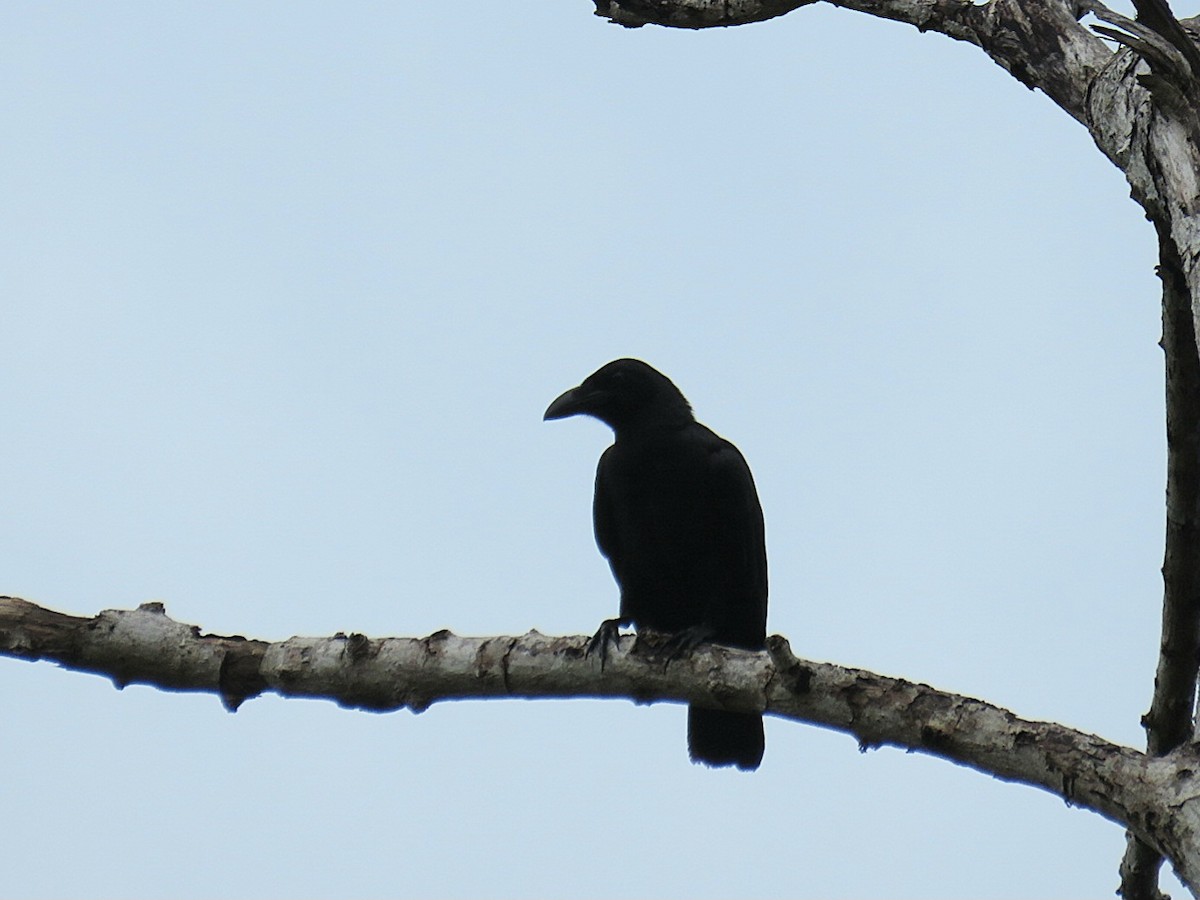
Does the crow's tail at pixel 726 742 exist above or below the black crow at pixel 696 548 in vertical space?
below

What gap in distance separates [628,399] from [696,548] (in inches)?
36.0

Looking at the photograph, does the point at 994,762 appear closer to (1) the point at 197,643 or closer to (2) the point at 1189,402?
(2) the point at 1189,402

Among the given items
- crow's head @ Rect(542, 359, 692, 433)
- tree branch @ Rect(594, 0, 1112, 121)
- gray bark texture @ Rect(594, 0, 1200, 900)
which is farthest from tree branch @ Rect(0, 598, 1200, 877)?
crow's head @ Rect(542, 359, 692, 433)

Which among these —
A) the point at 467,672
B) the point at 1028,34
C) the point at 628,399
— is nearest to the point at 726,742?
the point at 628,399

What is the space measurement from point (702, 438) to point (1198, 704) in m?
3.22

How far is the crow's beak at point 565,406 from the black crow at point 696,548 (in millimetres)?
460

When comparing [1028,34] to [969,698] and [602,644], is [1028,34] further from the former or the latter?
[602,644]

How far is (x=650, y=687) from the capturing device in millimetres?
3600

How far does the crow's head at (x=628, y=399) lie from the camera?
6.20 m

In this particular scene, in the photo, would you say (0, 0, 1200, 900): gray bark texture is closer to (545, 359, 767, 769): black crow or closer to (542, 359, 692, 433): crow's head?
(545, 359, 767, 769): black crow

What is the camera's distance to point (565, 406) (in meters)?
6.48

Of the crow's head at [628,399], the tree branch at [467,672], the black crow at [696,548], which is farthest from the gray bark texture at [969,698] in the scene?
the crow's head at [628,399]

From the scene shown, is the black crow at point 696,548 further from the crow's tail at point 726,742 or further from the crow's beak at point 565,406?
the crow's beak at point 565,406

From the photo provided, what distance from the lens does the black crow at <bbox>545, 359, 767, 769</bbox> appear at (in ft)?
18.8
